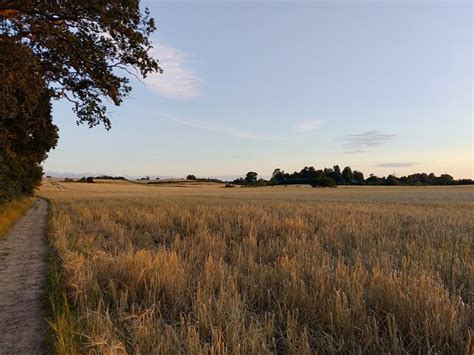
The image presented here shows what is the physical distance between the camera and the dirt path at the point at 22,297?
4966mm

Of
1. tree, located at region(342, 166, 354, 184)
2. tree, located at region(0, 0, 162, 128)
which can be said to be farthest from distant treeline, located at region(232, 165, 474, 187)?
tree, located at region(0, 0, 162, 128)

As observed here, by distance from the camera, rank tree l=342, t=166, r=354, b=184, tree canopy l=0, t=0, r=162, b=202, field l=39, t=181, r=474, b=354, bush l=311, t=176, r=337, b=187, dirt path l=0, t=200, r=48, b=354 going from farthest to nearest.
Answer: tree l=342, t=166, r=354, b=184
bush l=311, t=176, r=337, b=187
tree canopy l=0, t=0, r=162, b=202
dirt path l=0, t=200, r=48, b=354
field l=39, t=181, r=474, b=354

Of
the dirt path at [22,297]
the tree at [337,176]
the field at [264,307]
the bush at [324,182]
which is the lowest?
the dirt path at [22,297]

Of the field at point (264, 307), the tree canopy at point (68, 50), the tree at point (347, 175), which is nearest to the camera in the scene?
the field at point (264, 307)

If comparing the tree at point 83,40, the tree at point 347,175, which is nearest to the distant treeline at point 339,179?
the tree at point 347,175

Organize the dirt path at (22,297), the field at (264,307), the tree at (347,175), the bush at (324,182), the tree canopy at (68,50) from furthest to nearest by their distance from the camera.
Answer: the tree at (347,175) → the bush at (324,182) → the tree canopy at (68,50) → the dirt path at (22,297) → the field at (264,307)

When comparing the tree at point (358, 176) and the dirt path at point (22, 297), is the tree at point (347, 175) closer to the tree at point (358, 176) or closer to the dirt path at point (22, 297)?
Result: the tree at point (358, 176)

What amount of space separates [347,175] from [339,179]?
10.5 feet

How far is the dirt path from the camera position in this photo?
4.97 meters

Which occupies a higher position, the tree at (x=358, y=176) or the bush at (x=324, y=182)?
the tree at (x=358, y=176)

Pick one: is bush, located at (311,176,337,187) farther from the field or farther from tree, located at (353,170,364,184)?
the field

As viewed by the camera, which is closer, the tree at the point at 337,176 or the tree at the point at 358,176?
the tree at the point at 337,176

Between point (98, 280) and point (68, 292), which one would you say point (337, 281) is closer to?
point (98, 280)

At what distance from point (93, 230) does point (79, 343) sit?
1107 cm
